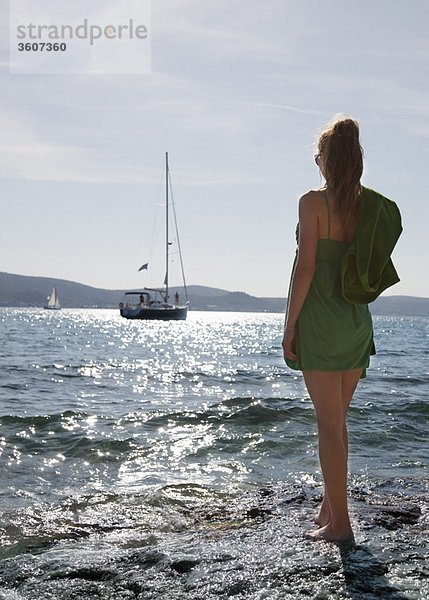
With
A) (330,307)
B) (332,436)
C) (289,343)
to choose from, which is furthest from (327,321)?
(332,436)

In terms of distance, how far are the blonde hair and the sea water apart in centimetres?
185

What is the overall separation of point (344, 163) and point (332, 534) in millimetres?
2033

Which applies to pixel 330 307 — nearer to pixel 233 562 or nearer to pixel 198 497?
pixel 233 562

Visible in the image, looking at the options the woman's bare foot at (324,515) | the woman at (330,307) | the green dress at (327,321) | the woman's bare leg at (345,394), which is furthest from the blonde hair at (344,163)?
the woman's bare foot at (324,515)

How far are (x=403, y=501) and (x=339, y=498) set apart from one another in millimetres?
1171

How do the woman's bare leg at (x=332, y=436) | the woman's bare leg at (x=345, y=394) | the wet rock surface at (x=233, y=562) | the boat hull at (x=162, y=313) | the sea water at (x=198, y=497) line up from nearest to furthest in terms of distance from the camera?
the wet rock surface at (x=233, y=562), the sea water at (x=198, y=497), the woman's bare leg at (x=332, y=436), the woman's bare leg at (x=345, y=394), the boat hull at (x=162, y=313)

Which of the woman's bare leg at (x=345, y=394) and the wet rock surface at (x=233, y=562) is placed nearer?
the wet rock surface at (x=233, y=562)

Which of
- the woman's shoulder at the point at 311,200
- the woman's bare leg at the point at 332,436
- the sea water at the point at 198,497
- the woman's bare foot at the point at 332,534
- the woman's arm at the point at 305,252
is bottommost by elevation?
the sea water at the point at 198,497

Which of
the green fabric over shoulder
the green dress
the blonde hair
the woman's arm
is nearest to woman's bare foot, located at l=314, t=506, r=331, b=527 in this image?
the green dress

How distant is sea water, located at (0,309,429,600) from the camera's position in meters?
3.07

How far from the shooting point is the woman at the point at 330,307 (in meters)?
3.61

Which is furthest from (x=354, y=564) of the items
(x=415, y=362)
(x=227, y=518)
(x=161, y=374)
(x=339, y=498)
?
(x=415, y=362)

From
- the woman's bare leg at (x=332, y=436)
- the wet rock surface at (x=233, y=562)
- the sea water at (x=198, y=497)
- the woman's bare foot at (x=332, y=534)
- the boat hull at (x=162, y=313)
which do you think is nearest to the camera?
the wet rock surface at (x=233, y=562)

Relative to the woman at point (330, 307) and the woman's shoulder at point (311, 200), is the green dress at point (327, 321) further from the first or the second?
the woman's shoulder at point (311, 200)
